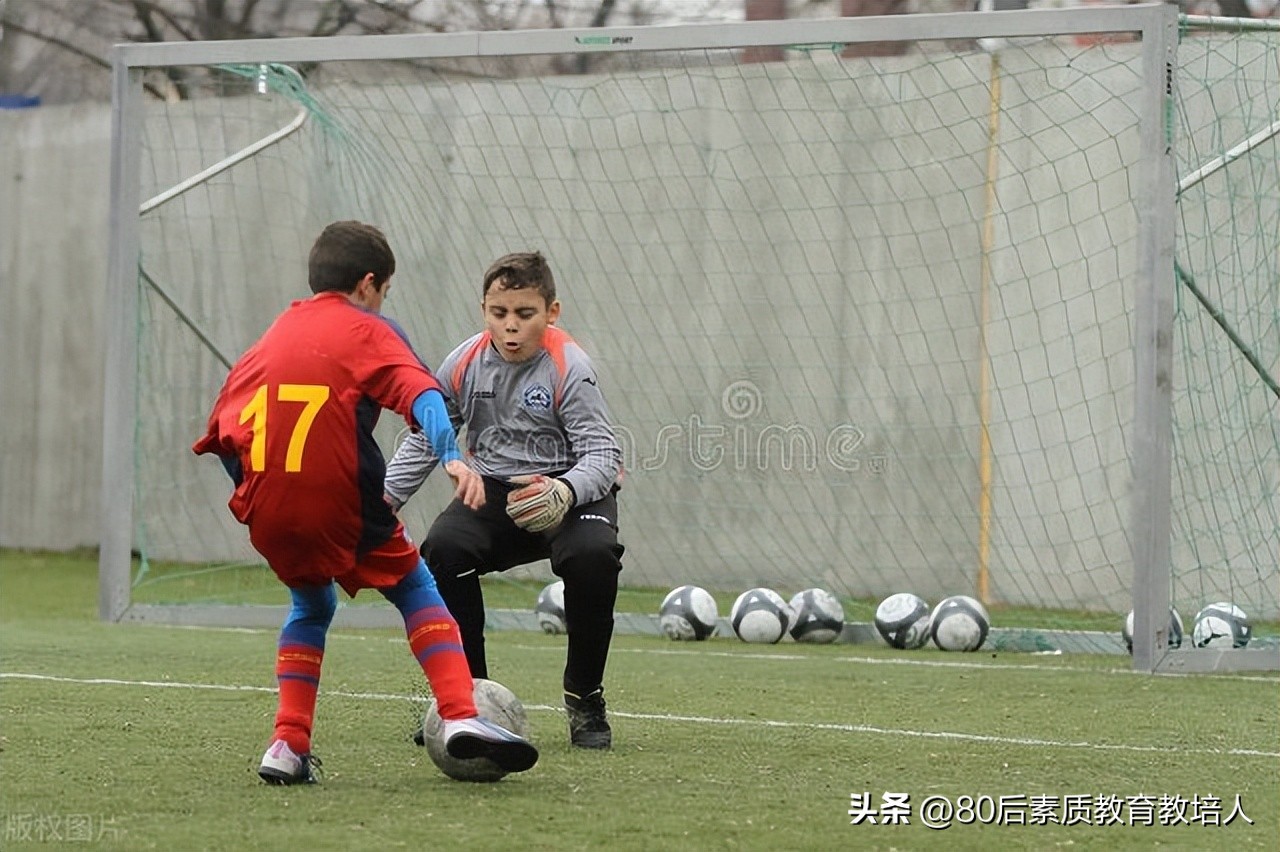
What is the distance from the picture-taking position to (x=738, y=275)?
38.6ft

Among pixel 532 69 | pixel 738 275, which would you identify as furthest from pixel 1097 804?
pixel 532 69

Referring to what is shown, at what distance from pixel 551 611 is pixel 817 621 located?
1.30 meters

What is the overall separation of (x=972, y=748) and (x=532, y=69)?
7.10m

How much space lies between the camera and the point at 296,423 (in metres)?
4.73

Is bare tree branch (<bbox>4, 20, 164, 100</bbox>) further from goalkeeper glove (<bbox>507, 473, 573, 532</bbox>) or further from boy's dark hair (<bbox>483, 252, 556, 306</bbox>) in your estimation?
goalkeeper glove (<bbox>507, 473, 573, 532</bbox>)

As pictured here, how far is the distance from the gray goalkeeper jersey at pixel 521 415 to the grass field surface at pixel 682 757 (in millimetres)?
789

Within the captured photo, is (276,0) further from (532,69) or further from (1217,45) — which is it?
(1217,45)

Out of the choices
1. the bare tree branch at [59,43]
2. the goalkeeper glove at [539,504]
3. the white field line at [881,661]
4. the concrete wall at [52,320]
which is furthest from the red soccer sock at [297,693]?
the bare tree branch at [59,43]

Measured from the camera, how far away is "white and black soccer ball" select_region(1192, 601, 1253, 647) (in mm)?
8336

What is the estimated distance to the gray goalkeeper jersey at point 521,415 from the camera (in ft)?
18.3

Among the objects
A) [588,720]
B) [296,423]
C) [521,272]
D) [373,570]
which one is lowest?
[588,720]

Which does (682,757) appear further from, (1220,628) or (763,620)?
(763,620)

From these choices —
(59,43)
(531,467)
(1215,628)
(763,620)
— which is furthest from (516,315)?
(59,43)

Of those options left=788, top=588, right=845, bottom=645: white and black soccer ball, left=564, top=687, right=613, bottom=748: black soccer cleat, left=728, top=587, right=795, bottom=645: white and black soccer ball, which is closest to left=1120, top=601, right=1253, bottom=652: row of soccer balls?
left=788, top=588, right=845, bottom=645: white and black soccer ball
